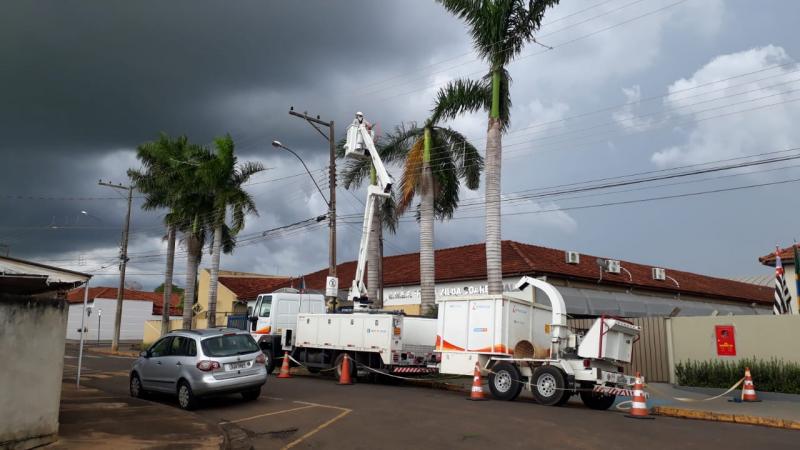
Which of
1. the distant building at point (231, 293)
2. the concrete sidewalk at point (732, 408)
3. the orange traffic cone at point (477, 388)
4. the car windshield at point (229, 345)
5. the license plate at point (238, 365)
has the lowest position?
the concrete sidewalk at point (732, 408)

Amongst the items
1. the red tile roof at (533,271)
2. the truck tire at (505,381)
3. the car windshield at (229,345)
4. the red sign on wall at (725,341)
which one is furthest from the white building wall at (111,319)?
the red sign on wall at (725,341)

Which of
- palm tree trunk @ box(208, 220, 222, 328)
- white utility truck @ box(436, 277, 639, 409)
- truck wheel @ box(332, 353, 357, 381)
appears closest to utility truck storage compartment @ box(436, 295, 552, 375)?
white utility truck @ box(436, 277, 639, 409)

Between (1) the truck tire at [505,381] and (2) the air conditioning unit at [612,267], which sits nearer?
(1) the truck tire at [505,381]

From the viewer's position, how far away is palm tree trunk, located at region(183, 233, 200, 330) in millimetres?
34375

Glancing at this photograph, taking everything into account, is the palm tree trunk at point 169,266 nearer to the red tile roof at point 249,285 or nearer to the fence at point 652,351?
the red tile roof at point 249,285

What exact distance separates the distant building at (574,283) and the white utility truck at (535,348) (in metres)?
10.1

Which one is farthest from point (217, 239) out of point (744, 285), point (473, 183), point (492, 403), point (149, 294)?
point (149, 294)

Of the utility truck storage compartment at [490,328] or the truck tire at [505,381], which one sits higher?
the utility truck storage compartment at [490,328]

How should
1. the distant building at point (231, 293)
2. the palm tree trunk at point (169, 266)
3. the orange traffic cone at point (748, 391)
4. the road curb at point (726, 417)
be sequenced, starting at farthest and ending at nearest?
the distant building at point (231, 293)
the palm tree trunk at point (169, 266)
the orange traffic cone at point (748, 391)
the road curb at point (726, 417)

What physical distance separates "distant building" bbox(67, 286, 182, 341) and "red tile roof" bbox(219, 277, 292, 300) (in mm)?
17116

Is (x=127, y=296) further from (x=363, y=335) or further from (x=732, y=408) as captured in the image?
(x=732, y=408)

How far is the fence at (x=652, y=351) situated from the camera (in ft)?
62.6

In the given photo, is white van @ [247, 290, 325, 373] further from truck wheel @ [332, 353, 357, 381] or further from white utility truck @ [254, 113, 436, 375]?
truck wheel @ [332, 353, 357, 381]

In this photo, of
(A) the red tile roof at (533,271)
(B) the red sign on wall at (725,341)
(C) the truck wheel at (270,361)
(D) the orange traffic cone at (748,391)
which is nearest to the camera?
(D) the orange traffic cone at (748,391)
